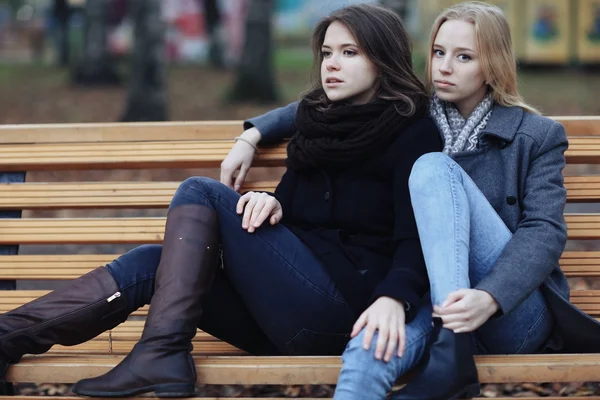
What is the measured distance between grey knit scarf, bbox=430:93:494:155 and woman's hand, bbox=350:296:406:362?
28.6 inches

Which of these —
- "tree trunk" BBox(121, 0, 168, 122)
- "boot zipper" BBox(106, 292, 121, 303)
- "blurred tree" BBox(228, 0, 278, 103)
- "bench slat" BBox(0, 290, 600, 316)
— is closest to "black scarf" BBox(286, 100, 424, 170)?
"boot zipper" BBox(106, 292, 121, 303)

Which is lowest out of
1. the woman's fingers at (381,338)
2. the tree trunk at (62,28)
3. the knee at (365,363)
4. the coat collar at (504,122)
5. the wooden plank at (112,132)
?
the knee at (365,363)

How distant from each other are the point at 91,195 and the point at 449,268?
1.72 m

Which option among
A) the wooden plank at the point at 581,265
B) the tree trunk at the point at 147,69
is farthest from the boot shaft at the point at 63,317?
the tree trunk at the point at 147,69

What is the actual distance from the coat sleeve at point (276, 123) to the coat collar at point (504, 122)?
2.81 ft

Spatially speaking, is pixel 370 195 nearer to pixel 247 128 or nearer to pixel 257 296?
pixel 257 296

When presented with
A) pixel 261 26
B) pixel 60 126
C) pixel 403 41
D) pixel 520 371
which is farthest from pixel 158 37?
pixel 520 371

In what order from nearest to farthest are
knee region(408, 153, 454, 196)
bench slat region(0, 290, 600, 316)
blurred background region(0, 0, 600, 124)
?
knee region(408, 153, 454, 196) → bench slat region(0, 290, 600, 316) → blurred background region(0, 0, 600, 124)

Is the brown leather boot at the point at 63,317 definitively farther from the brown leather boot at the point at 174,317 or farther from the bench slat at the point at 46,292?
the bench slat at the point at 46,292

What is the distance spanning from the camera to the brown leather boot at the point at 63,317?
3105 mm

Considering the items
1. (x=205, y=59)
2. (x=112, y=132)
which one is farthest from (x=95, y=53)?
(x=112, y=132)

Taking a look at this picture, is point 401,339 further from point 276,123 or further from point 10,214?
point 10,214

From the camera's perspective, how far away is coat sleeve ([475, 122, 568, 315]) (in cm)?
292

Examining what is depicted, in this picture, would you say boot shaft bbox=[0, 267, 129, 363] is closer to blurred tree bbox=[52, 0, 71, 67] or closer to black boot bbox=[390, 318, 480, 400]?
black boot bbox=[390, 318, 480, 400]
